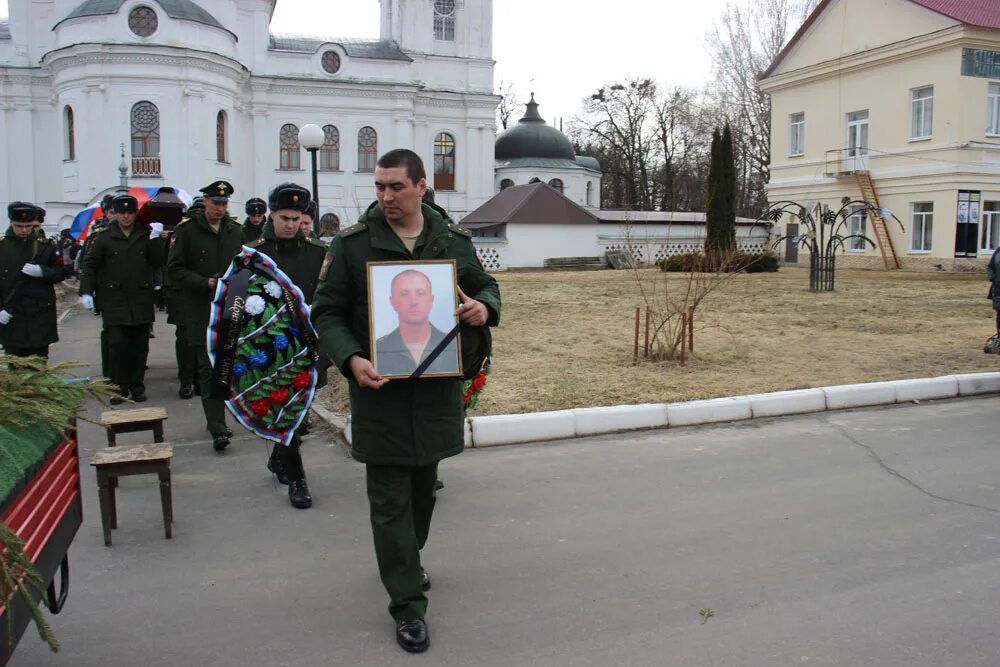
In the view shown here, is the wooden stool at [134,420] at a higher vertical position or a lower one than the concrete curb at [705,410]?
higher

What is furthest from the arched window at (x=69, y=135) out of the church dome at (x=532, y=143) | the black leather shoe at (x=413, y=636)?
the black leather shoe at (x=413, y=636)

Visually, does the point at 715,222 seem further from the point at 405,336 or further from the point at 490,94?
the point at 405,336

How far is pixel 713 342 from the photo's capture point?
1173 cm

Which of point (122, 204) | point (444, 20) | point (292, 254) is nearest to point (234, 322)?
point (292, 254)

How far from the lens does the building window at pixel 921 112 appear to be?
3106 cm

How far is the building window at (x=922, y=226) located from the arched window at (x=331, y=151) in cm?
3060

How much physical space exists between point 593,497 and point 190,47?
41.9 metres

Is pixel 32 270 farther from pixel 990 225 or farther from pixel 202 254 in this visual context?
pixel 990 225

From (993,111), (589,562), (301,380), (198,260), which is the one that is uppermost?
(993,111)

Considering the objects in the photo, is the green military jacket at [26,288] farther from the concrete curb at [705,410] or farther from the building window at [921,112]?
the building window at [921,112]

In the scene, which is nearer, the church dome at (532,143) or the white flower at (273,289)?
the white flower at (273,289)

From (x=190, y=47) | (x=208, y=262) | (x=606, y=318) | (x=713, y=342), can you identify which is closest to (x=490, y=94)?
(x=190, y=47)

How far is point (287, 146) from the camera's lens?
49.1 metres

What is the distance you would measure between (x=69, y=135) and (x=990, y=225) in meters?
41.9
